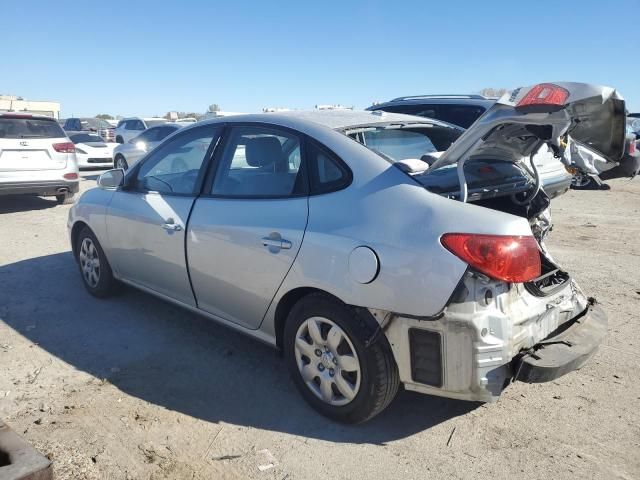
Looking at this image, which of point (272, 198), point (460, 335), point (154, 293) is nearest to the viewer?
point (460, 335)

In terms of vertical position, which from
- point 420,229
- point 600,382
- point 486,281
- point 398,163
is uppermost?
point 398,163

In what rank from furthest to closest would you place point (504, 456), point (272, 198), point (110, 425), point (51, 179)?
point (51, 179) < point (272, 198) < point (110, 425) < point (504, 456)

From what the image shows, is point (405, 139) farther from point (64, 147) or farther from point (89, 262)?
point (64, 147)

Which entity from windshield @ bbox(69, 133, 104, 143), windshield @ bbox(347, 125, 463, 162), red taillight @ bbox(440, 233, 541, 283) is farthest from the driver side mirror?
windshield @ bbox(69, 133, 104, 143)

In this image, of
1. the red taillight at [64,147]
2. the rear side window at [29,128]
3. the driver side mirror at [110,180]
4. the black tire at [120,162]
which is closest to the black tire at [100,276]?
the driver side mirror at [110,180]

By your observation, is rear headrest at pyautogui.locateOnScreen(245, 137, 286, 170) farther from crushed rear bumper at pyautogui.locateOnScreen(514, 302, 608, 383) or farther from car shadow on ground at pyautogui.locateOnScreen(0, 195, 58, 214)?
car shadow on ground at pyautogui.locateOnScreen(0, 195, 58, 214)

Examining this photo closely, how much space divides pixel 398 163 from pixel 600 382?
1987 millimetres

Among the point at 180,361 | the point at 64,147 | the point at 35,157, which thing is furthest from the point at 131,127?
the point at 180,361

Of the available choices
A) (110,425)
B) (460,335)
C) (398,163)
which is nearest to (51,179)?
(110,425)

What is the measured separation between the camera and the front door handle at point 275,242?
9.71 ft

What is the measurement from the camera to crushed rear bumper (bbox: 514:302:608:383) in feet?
8.30

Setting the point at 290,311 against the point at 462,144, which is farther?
the point at 290,311

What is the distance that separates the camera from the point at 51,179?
354 inches

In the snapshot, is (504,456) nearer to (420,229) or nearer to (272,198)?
(420,229)
